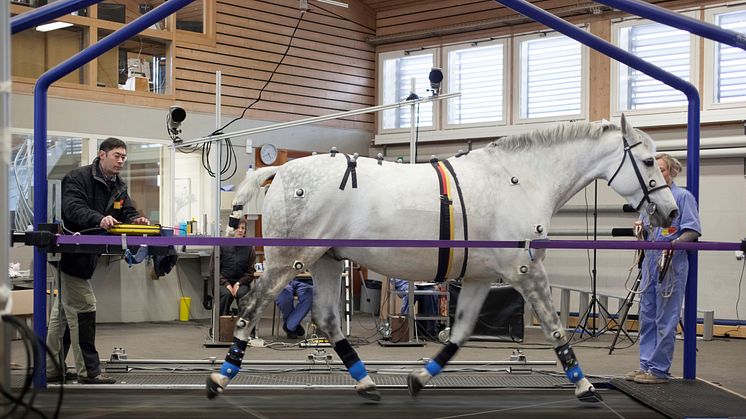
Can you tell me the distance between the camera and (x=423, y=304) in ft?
30.3

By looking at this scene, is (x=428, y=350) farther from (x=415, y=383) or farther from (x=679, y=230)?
(x=415, y=383)

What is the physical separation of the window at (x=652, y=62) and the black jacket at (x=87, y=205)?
23.6 feet

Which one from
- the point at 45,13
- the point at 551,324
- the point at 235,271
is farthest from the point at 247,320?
the point at 235,271

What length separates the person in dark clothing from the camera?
29.4ft

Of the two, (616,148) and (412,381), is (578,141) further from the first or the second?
(412,381)

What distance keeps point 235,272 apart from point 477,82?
4879mm

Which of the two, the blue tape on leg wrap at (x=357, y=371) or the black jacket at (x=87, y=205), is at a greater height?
the black jacket at (x=87, y=205)

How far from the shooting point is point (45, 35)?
937 centimetres

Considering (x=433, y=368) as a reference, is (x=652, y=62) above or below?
above

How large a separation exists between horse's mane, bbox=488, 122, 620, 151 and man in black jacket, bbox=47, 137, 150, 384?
7.53 ft

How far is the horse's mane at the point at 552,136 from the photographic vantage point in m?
4.64

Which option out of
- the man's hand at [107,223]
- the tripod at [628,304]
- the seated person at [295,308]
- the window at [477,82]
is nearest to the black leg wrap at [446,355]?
the tripod at [628,304]

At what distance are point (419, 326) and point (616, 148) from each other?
4.68 meters

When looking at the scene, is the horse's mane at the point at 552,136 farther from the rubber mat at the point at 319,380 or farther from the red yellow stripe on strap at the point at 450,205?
the rubber mat at the point at 319,380
